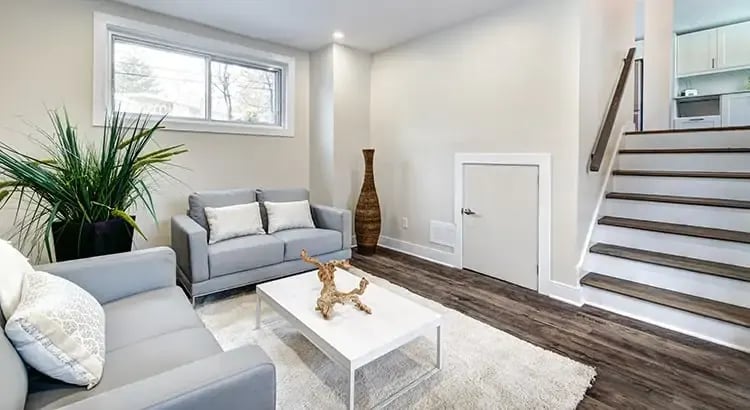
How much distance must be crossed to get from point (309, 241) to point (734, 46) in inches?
279

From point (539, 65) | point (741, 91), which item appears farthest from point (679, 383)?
point (741, 91)

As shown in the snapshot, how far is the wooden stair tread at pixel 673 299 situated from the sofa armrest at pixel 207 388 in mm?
2737

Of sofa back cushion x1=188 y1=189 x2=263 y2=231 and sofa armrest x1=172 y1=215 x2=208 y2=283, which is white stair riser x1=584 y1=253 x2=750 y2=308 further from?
sofa back cushion x1=188 y1=189 x2=263 y2=231

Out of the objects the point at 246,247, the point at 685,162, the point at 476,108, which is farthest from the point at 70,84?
the point at 685,162

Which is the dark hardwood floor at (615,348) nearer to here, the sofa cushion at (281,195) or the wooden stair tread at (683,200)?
the wooden stair tread at (683,200)

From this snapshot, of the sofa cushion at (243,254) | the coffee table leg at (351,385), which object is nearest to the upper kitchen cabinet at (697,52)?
the sofa cushion at (243,254)

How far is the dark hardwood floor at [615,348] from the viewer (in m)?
1.84

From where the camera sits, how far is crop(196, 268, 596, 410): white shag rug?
70.1 inches

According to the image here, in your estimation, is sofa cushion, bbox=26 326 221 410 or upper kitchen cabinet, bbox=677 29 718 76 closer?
sofa cushion, bbox=26 326 221 410

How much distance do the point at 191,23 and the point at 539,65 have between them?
3403mm

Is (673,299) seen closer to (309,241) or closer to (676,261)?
(676,261)

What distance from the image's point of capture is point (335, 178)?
4602 millimetres

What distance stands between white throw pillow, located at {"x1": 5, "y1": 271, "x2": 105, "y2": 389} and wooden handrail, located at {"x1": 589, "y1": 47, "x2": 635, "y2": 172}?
3.35 m

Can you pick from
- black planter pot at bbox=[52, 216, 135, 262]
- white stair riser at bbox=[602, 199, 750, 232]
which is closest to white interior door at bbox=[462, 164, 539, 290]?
white stair riser at bbox=[602, 199, 750, 232]
